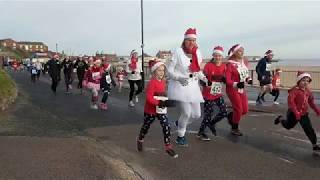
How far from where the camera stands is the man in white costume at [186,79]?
28.0 feet

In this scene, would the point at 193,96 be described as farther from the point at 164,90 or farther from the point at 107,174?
the point at 107,174

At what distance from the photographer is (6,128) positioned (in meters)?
10.5

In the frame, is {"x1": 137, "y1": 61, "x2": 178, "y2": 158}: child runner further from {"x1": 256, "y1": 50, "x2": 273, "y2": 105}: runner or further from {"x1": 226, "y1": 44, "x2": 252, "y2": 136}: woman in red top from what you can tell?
{"x1": 256, "y1": 50, "x2": 273, "y2": 105}: runner

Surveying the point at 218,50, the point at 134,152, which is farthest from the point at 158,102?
the point at 218,50

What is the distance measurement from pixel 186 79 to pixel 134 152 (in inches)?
58.4

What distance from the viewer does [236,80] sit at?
960 centimetres

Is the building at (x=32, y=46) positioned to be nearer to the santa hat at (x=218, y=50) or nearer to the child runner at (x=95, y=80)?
the child runner at (x=95, y=80)

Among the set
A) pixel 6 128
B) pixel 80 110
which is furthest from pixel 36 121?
pixel 80 110

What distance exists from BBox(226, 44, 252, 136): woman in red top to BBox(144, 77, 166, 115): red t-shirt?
6.10 feet

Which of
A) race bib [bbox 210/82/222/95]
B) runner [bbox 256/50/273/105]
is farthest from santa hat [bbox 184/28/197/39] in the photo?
runner [bbox 256/50/273/105]

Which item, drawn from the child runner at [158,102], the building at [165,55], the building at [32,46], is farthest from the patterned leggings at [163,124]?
the building at [32,46]

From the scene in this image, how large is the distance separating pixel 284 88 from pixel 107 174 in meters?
21.2

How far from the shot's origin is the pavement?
670 centimetres

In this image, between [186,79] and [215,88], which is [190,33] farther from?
[215,88]
